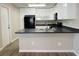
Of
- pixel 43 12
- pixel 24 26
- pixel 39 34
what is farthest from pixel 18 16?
pixel 39 34

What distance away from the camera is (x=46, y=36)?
392 cm

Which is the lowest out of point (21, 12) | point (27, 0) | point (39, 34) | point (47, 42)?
point (47, 42)

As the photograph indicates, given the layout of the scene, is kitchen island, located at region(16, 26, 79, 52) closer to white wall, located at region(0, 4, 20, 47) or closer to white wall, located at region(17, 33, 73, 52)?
white wall, located at region(17, 33, 73, 52)

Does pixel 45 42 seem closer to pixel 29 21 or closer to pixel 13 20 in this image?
pixel 29 21

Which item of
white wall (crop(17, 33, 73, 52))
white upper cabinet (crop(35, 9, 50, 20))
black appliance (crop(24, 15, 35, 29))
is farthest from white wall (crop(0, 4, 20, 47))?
white wall (crop(17, 33, 73, 52))

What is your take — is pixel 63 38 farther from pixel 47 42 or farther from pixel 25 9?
pixel 25 9

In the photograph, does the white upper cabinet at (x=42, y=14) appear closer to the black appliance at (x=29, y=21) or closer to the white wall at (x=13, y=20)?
the black appliance at (x=29, y=21)

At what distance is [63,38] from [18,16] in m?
2.58

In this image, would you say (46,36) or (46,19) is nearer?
(46,36)

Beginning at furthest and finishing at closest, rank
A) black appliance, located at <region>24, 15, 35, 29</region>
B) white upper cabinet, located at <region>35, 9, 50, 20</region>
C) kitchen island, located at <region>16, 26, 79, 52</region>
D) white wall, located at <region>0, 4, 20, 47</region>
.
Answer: white upper cabinet, located at <region>35, 9, 50, 20</region>, black appliance, located at <region>24, 15, 35, 29</region>, white wall, located at <region>0, 4, 20, 47</region>, kitchen island, located at <region>16, 26, 79, 52</region>

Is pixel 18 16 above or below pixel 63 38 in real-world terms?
above

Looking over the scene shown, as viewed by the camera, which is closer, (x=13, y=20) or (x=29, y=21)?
(x=13, y=20)

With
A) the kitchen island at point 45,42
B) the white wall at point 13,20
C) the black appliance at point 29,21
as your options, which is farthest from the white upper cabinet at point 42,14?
the kitchen island at point 45,42

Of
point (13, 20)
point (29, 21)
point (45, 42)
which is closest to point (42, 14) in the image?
point (29, 21)
